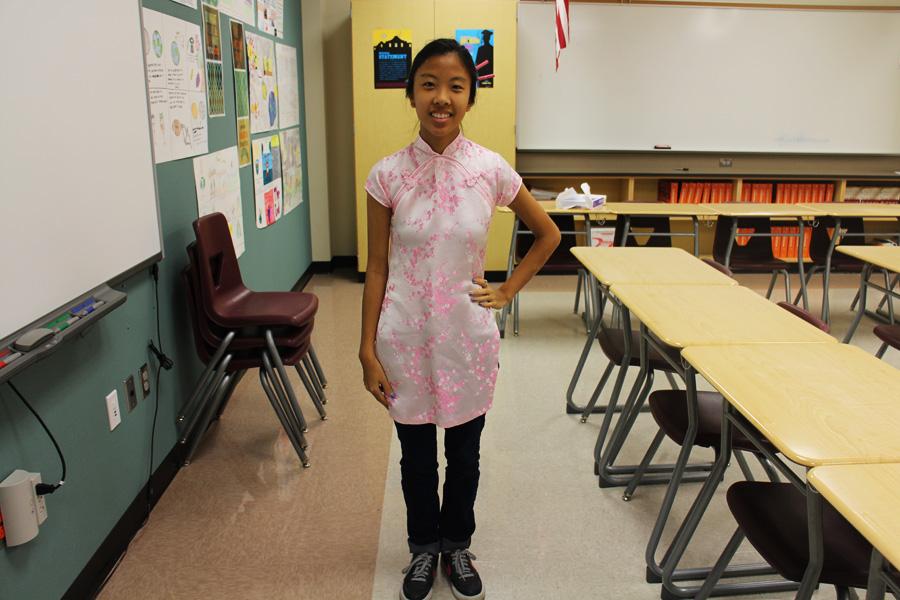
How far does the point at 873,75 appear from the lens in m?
5.89

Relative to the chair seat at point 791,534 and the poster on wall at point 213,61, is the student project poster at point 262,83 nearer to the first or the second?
the poster on wall at point 213,61

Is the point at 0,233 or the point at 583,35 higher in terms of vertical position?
the point at 583,35

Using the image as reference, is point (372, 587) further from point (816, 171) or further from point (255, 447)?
point (816, 171)

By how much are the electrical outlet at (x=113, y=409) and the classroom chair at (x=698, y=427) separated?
64.7 inches

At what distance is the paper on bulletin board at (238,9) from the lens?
313cm

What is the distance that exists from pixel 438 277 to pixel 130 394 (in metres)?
1.22

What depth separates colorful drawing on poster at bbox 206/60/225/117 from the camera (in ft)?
9.66

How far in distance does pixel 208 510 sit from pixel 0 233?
125 centimetres

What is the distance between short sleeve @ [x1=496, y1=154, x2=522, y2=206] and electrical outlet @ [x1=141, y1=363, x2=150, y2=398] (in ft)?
4.51

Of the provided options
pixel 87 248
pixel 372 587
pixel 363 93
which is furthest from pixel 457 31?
pixel 372 587

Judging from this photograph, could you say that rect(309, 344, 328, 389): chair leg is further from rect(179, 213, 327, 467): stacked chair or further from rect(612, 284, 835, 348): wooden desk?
rect(612, 284, 835, 348): wooden desk

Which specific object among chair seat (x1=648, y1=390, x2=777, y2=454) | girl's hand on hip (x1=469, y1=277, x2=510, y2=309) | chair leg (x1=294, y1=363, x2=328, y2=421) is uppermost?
girl's hand on hip (x1=469, y1=277, x2=510, y2=309)

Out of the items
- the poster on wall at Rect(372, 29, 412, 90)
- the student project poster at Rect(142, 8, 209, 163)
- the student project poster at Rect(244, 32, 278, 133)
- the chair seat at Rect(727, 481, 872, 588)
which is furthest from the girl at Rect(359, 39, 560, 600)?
the poster on wall at Rect(372, 29, 412, 90)

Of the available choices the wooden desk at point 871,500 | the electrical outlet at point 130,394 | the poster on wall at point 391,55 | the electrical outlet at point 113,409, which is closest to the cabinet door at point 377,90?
the poster on wall at point 391,55
